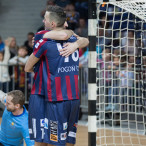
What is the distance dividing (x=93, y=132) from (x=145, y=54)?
2.36 m

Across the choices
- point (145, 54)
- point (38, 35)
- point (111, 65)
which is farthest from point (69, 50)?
point (111, 65)

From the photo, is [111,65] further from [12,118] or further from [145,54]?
[12,118]

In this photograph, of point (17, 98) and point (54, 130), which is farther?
point (17, 98)

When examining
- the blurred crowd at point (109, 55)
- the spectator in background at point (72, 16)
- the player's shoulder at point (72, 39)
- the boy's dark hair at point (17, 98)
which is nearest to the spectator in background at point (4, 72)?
the blurred crowd at point (109, 55)

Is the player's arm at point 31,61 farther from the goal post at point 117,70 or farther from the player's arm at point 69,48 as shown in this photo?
the goal post at point 117,70

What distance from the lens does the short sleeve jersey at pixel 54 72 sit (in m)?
4.34

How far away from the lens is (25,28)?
14406 mm

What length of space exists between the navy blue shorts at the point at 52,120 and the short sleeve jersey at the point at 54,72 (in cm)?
8

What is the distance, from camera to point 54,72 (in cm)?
435

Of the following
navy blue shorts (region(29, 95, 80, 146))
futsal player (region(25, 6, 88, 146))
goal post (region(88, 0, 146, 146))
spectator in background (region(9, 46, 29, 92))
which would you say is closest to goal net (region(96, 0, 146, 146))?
goal post (region(88, 0, 146, 146))

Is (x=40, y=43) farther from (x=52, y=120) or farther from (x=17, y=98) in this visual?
(x=17, y=98)

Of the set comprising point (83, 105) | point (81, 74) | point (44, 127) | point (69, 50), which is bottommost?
point (83, 105)

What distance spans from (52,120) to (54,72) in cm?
48

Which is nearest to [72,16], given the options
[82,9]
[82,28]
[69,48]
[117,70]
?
[82,28]
